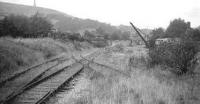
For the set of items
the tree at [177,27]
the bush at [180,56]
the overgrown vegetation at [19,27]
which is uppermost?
the tree at [177,27]

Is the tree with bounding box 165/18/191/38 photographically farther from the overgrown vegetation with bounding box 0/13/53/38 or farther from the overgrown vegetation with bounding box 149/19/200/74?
the overgrown vegetation with bounding box 149/19/200/74

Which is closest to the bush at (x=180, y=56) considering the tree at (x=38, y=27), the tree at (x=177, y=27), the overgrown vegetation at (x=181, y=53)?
the overgrown vegetation at (x=181, y=53)

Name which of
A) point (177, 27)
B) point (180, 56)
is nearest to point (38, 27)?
point (180, 56)

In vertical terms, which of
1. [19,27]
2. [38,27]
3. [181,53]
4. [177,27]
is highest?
[177,27]

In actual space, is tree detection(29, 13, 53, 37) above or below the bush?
above

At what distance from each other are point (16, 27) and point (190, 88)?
3290 cm

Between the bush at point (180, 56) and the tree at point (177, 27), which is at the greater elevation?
the tree at point (177, 27)

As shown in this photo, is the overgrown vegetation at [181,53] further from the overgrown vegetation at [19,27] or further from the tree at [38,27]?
the tree at [38,27]

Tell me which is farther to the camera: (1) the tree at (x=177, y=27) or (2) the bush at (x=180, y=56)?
(1) the tree at (x=177, y=27)

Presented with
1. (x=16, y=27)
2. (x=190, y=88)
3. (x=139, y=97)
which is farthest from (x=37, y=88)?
(x=16, y=27)

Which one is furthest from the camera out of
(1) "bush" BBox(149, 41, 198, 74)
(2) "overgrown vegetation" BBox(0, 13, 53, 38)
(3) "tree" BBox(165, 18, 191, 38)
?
(3) "tree" BBox(165, 18, 191, 38)

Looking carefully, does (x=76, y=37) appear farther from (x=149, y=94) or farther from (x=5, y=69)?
(x=149, y=94)

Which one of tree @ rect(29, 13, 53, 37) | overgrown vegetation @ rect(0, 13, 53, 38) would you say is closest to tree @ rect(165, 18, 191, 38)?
tree @ rect(29, 13, 53, 37)

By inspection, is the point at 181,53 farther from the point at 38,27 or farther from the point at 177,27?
the point at 177,27
